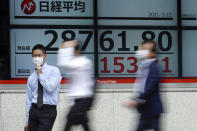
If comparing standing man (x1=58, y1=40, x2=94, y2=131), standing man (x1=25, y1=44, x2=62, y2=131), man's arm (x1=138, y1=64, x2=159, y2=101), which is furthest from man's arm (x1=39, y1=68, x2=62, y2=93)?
man's arm (x1=138, y1=64, x2=159, y2=101)

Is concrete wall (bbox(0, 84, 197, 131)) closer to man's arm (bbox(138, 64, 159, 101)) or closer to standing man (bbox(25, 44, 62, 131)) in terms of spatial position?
standing man (bbox(25, 44, 62, 131))

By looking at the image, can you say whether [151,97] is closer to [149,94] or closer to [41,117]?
[149,94]

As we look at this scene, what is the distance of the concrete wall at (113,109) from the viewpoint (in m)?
8.17

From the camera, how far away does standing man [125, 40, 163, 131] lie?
5344 millimetres

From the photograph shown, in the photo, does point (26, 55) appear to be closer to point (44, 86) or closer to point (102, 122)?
point (102, 122)

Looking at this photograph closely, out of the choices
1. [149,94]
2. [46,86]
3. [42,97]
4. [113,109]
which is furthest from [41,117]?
[113,109]

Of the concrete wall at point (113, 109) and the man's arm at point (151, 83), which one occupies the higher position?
the man's arm at point (151, 83)

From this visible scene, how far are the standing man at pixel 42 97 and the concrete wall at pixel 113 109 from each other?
249cm

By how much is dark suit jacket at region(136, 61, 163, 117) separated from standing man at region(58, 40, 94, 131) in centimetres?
62

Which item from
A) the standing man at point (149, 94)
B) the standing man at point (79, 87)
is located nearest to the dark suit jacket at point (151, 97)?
the standing man at point (149, 94)

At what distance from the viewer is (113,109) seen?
8.36 meters

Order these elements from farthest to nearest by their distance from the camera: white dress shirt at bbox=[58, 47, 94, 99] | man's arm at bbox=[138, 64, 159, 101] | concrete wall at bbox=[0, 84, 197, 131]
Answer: concrete wall at bbox=[0, 84, 197, 131]
white dress shirt at bbox=[58, 47, 94, 99]
man's arm at bbox=[138, 64, 159, 101]

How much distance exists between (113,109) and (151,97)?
3003 mm

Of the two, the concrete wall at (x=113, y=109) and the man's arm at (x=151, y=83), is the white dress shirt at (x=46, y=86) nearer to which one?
the man's arm at (x=151, y=83)
